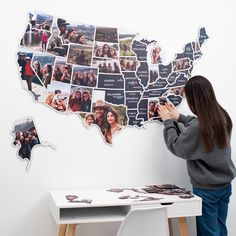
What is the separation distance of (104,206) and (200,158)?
60 cm

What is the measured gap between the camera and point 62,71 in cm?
243

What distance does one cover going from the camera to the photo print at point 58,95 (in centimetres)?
241

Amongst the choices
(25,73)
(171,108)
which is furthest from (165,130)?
(25,73)

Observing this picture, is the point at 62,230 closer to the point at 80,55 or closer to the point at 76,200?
the point at 76,200

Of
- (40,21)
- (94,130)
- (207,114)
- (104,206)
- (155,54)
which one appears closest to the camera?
(104,206)

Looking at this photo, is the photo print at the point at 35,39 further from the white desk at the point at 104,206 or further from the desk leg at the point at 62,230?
the desk leg at the point at 62,230

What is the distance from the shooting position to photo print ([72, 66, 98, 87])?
2.45 metres

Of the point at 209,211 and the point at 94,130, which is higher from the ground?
the point at 94,130

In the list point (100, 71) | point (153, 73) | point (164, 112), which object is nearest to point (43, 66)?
point (100, 71)

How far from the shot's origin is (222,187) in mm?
2377

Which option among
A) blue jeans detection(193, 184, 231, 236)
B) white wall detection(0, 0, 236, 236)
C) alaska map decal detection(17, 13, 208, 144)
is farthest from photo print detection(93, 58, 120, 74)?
blue jeans detection(193, 184, 231, 236)

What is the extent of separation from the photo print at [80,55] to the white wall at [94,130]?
166mm

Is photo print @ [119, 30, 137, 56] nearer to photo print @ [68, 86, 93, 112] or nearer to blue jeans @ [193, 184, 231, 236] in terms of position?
photo print @ [68, 86, 93, 112]

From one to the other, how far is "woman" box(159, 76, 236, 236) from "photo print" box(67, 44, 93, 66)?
24.3 inches
